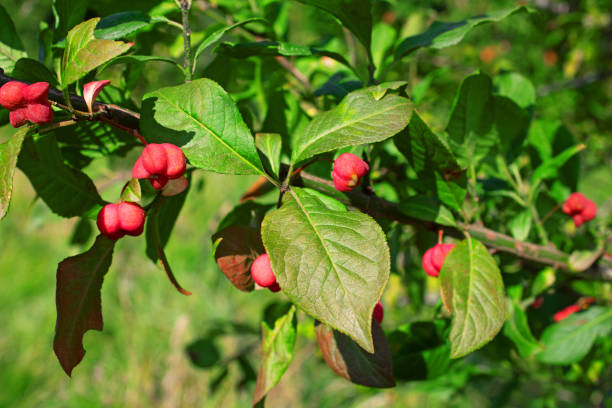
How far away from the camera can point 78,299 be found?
0.54 meters

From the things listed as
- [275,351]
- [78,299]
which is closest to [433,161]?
[275,351]

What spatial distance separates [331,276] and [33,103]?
0.32 m

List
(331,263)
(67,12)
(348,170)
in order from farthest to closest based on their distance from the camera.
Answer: (67,12)
(348,170)
(331,263)

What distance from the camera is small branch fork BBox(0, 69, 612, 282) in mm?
529

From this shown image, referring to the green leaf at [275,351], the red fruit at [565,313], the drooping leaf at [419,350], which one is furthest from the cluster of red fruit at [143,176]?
the red fruit at [565,313]

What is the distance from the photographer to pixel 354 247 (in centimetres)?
44

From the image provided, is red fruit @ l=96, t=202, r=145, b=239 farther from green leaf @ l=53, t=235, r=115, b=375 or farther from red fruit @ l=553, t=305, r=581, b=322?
red fruit @ l=553, t=305, r=581, b=322

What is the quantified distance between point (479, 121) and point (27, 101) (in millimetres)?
592

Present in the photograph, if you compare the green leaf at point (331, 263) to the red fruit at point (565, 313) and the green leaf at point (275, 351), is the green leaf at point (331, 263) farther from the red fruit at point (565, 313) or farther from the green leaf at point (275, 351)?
the red fruit at point (565, 313)

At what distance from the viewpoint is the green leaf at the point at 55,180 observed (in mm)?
584

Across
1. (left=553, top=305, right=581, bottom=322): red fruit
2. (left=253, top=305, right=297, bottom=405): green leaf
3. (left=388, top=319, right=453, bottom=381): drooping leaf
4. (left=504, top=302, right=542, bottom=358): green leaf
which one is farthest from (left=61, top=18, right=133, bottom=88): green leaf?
(left=553, top=305, right=581, bottom=322): red fruit

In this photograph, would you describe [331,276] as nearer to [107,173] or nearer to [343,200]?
[343,200]

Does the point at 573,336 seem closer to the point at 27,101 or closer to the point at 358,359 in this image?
the point at 358,359

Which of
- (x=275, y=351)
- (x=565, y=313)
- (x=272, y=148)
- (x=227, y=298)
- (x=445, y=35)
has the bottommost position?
(x=227, y=298)
